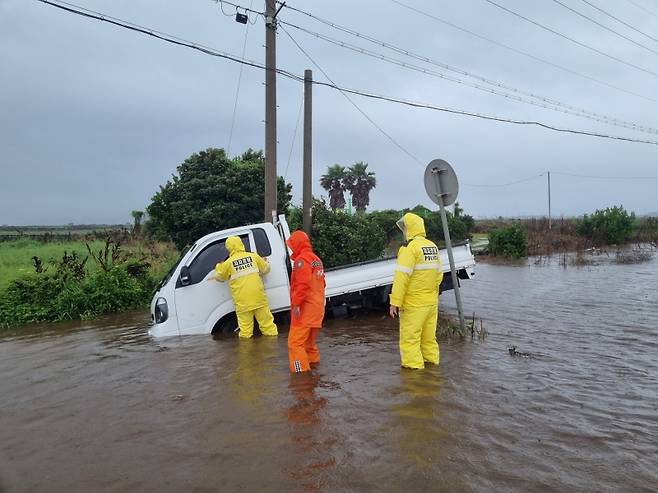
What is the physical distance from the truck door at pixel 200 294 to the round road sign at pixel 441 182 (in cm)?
344

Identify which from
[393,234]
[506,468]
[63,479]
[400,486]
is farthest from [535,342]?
[393,234]

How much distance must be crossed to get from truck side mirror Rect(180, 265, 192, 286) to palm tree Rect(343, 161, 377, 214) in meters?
38.9

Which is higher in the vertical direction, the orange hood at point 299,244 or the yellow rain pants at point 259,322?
the orange hood at point 299,244

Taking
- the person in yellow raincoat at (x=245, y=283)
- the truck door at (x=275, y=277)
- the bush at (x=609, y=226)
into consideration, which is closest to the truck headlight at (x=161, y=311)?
the person in yellow raincoat at (x=245, y=283)

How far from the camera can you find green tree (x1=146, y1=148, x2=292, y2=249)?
57.7ft

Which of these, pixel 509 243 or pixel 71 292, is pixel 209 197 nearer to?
pixel 71 292

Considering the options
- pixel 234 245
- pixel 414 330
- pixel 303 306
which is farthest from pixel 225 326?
pixel 414 330

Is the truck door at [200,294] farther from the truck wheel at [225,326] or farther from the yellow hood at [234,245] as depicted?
the yellow hood at [234,245]

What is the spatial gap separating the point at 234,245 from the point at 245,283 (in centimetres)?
60

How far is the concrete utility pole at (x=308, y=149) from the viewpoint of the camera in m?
12.4

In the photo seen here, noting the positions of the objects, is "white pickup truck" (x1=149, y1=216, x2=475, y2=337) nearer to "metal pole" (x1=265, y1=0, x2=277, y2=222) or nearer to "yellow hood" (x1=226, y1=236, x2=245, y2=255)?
"yellow hood" (x1=226, y1=236, x2=245, y2=255)

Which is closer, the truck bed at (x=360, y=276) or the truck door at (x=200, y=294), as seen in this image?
the truck door at (x=200, y=294)

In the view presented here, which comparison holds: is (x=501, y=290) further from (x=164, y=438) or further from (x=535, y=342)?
(x=164, y=438)

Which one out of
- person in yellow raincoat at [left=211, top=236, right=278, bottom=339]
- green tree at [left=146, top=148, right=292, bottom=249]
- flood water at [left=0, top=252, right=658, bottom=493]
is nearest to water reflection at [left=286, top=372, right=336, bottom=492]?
flood water at [left=0, top=252, right=658, bottom=493]
